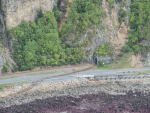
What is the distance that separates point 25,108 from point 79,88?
11379mm

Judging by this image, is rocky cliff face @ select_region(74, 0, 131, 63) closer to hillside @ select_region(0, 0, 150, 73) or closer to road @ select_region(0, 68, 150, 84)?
hillside @ select_region(0, 0, 150, 73)

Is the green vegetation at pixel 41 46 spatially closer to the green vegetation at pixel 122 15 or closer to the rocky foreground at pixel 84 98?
the rocky foreground at pixel 84 98

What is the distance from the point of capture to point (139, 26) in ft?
170

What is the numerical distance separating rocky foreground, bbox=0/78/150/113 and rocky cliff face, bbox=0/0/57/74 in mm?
10278

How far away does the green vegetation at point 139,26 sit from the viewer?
1984 inches

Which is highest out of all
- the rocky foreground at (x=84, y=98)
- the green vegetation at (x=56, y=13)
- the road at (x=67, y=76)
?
the green vegetation at (x=56, y=13)

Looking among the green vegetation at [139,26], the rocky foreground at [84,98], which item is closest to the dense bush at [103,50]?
the green vegetation at [139,26]

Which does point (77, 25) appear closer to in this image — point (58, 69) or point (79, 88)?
point (58, 69)

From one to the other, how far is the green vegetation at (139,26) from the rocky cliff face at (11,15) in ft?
72.1

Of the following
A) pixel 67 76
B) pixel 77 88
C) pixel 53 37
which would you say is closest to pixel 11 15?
pixel 53 37

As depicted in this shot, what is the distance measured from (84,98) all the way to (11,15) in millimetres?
22311

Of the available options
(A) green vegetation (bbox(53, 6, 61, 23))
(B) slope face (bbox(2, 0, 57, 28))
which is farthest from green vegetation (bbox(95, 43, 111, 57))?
(B) slope face (bbox(2, 0, 57, 28))

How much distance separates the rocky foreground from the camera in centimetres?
3031

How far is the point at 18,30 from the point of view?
44594 millimetres
